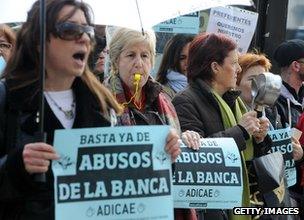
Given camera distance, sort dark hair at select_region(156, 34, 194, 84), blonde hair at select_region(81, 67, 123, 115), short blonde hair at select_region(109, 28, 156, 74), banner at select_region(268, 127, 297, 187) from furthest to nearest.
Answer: dark hair at select_region(156, 34, 194, 84) < banner at select_region(268, 127, 297, 187) < short blonde hair at select_region(109, 28, 156, 74) < blonde hair at select_region(81, 67, 123, 115)

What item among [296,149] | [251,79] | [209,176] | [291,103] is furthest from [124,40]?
[291,103]

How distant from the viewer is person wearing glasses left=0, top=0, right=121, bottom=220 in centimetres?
273

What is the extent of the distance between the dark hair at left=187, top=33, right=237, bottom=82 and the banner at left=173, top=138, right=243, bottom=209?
563 mm

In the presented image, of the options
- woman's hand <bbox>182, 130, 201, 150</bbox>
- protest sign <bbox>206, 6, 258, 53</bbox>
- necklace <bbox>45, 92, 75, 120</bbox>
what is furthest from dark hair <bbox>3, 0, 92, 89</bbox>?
protest sign <bbox>206, 6, 258, 53</bbox>

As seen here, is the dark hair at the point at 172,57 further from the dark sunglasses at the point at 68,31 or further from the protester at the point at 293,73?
the dark sunglasses at the point at 68,31

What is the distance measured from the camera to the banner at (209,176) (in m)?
3.97

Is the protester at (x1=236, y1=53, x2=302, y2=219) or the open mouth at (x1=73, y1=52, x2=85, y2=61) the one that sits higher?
the open mouth at (x1=73, y1=52, x2=85, y2=61)

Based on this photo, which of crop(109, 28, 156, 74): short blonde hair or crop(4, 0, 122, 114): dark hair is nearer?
crop(4, 0, 122, 114): dark hair

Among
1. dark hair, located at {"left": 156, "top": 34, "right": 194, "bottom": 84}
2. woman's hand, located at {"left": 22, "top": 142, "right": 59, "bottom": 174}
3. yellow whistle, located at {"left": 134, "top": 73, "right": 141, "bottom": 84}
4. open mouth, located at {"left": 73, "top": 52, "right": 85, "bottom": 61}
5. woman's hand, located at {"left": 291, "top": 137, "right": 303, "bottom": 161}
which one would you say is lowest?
woman's hand, located at {"left": 291, "top": 137, "right": 303, "bottom": 161}

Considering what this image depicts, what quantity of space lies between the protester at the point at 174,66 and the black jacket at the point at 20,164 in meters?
2.95

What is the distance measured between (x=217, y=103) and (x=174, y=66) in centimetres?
161

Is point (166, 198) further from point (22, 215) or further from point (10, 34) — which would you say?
point (10, 34)

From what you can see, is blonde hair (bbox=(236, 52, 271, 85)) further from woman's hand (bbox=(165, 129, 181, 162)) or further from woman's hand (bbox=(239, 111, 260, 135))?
woman's hand (bbox=(165, 129, 181, 162))

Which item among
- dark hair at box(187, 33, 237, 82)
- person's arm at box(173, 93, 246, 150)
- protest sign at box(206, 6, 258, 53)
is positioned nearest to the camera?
person's arm at box(173, 93, 246, 150)
